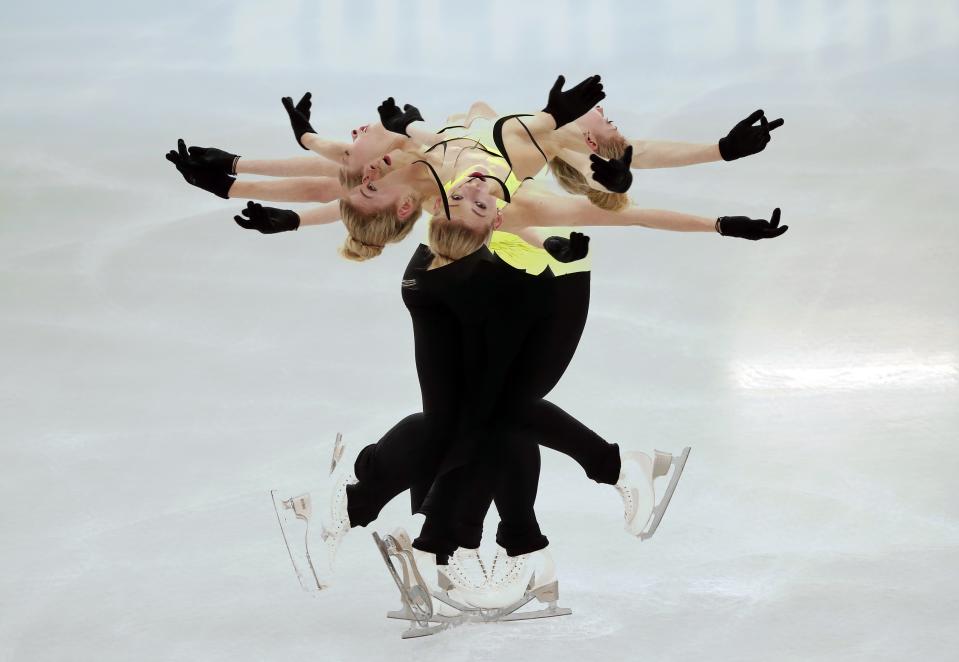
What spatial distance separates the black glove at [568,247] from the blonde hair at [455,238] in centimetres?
25

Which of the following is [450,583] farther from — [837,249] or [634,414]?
[837,249]

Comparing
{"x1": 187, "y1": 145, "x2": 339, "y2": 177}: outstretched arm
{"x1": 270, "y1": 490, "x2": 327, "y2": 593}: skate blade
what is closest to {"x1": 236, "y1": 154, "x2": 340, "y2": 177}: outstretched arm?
{"x1": 187, "y1": 145, "x2": 339, "y2": 177}: outstretched arm

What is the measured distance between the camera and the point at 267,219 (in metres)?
4.87

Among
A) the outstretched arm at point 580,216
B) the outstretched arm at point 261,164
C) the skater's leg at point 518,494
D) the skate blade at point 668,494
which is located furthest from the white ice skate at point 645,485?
the outstretched arm at point 261,164

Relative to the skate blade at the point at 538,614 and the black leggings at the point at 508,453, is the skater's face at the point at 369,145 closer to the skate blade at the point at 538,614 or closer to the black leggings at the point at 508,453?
the black leggings at the point at 508,453

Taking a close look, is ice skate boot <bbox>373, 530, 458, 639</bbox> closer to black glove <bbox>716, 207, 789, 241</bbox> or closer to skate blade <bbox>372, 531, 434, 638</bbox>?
skate blade <bbox>372, 531, 434, 638</bbox>

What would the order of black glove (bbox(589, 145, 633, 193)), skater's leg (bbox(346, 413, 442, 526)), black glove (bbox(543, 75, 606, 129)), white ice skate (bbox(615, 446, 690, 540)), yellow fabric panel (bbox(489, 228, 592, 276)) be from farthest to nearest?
white ice skate (bbox(615, 446, 690, 540)) < skater's leg (bbox(346, 413, 442, 526)) < yellow fabric panel (bbox(489, 228, 592, 276)) < black glove (bbox(543, 75, 606, 129)) < black glove (bbox(589, 145, 633, 193))

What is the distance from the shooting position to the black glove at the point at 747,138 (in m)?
4.59

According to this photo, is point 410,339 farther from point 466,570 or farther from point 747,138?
point 747,138

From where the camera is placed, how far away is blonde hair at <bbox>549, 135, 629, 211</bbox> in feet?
16.0

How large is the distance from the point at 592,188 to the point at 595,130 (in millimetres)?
191

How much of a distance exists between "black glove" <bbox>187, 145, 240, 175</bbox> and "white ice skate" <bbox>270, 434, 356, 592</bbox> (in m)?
1.09

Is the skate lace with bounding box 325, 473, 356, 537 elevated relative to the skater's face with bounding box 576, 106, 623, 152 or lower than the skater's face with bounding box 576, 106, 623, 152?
lower

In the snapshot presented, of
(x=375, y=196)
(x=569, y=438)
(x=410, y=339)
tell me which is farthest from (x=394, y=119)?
(x=410, y=339)
